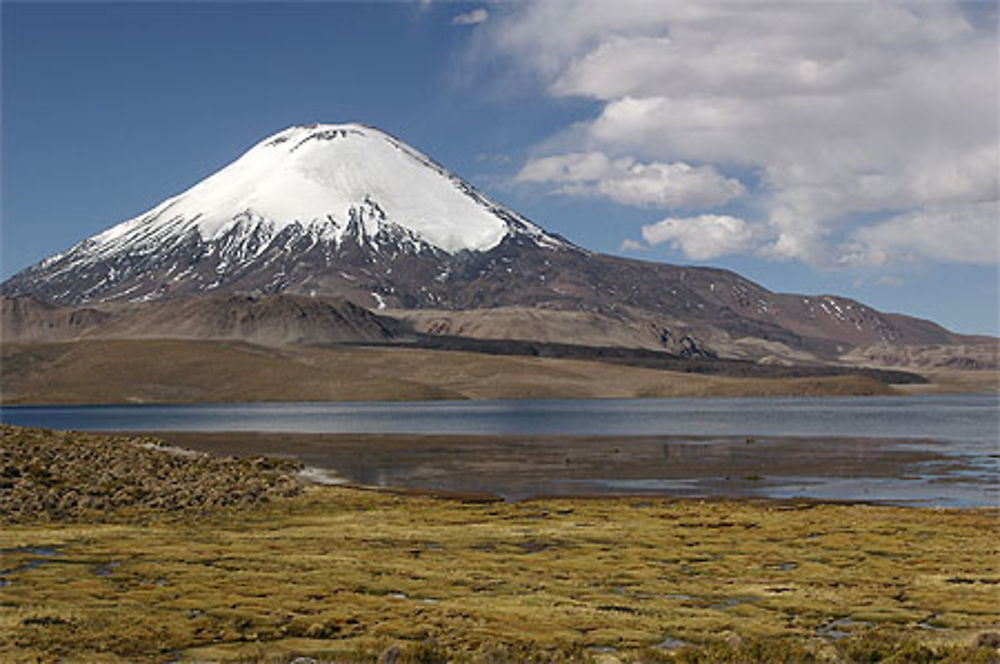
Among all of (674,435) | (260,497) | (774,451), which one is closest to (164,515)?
(260,497)

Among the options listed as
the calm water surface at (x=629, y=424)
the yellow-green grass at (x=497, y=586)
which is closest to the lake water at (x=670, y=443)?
the calm water surface at (x=629, y=424)

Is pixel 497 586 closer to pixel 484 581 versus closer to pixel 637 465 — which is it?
pixel 484 581

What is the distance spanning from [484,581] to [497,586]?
0.82m

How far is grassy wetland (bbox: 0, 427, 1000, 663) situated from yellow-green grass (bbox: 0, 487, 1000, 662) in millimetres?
83

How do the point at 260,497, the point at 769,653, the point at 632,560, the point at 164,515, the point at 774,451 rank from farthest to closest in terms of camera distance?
1. the point at 774,451
2. the point at 260,497
3. the point at 164,515
4. the point at 632,560
5. the point at 769,653

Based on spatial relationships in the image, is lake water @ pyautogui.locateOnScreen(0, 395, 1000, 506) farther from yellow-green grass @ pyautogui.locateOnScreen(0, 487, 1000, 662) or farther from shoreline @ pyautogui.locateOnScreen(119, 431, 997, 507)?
yellow-green grass @ pyautogui.locateOnScreen(0, 487, 1000, 662)

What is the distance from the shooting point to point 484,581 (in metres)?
29.8

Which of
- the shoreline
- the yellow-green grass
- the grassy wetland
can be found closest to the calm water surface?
the shoreline

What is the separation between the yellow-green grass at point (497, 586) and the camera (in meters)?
22.4

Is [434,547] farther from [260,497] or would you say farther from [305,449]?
[305,449]

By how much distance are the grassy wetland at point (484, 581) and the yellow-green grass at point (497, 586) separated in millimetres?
83

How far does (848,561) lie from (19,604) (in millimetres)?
24433

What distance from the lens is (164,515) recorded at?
4612 centimetres

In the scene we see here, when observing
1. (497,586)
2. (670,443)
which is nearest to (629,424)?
(670,443)
